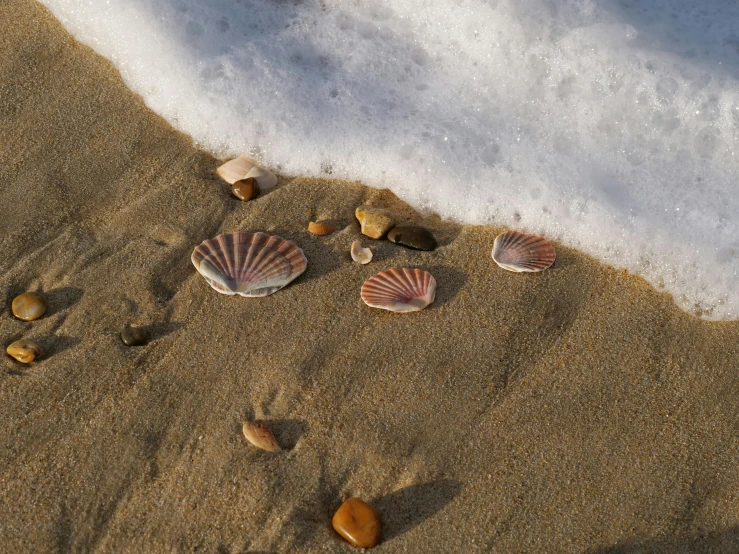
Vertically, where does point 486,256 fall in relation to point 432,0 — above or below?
below

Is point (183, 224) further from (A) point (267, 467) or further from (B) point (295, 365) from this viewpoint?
(A) point (267, 467)

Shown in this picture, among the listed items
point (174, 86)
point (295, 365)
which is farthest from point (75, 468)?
point (174, 86)

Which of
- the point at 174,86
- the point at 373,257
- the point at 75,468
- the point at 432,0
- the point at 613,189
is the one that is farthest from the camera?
the point at 432,0

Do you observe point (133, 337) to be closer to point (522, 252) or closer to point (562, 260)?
point (522, 252)

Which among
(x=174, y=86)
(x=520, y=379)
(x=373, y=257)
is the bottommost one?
(x=520, y=379)

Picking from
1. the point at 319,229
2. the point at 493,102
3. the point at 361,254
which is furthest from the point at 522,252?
the point at 493,102

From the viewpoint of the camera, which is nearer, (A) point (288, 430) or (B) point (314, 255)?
(A) point (288, 430)
